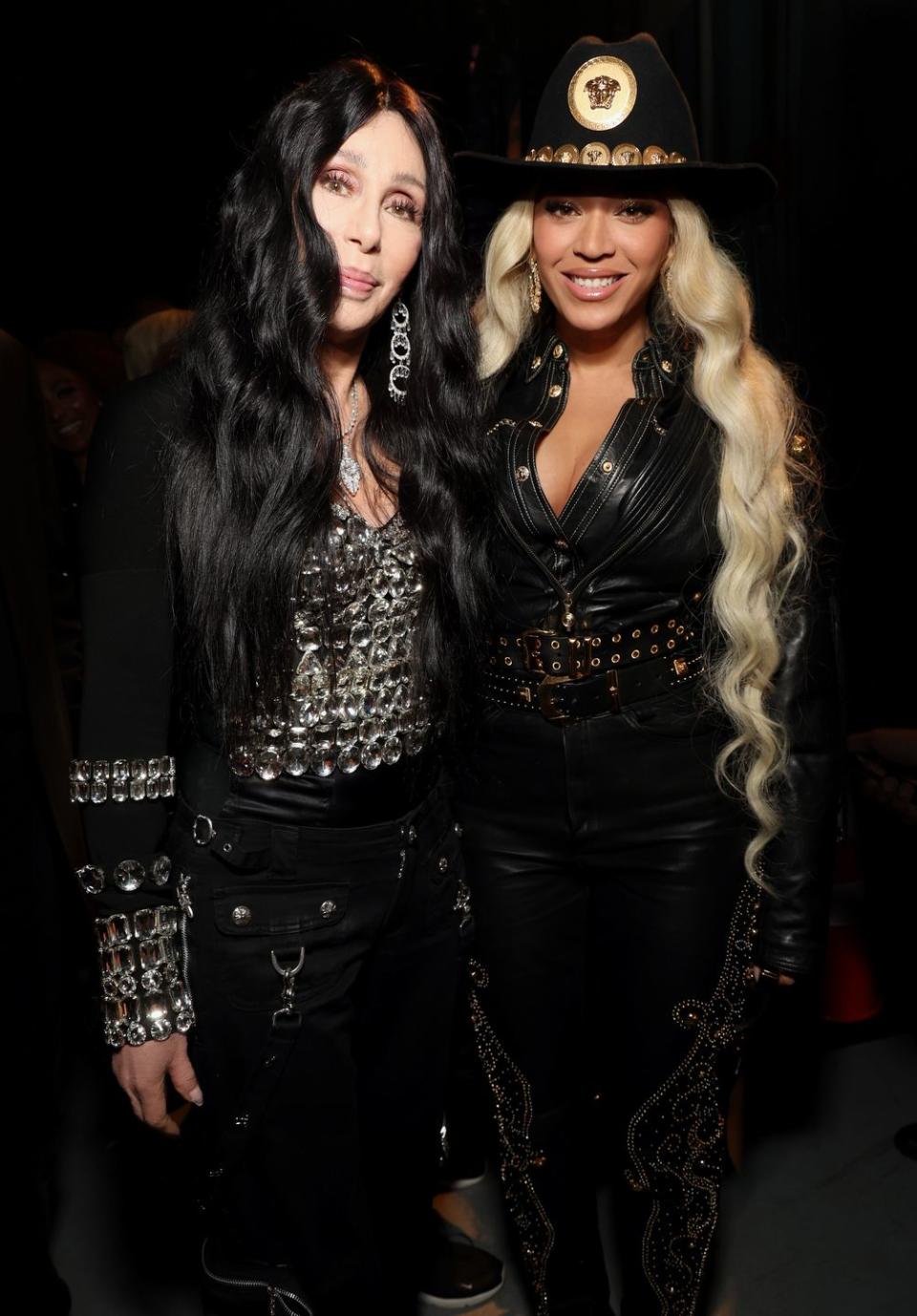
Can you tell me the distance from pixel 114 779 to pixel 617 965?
3.39 ft

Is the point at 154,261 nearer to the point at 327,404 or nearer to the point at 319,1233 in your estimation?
the point at 327,404

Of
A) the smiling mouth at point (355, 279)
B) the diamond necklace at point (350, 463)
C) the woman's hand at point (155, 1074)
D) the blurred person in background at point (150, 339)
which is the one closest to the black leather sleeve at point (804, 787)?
the diamond necklace at point (350, 463)

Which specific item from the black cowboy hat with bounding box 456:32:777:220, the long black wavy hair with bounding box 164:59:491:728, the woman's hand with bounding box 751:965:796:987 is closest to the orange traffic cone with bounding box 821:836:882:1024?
the woman's hand with bounding box 751:965:796:987

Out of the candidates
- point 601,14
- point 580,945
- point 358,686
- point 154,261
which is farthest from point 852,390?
point 154,261

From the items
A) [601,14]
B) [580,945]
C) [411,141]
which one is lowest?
[580,945]

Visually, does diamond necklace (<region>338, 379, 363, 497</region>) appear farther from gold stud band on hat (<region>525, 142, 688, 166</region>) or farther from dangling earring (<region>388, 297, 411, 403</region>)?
gold stud band on hat (<region>525, 142, 688, 166</region>)

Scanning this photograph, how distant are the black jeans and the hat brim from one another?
42.7 inches

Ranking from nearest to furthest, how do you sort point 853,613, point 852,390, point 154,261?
point 852,390 → point 853,613 → point 154,261

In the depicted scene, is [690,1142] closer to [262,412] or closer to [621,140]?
[262,412]

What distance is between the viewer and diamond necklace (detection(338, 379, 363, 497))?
1914 mm

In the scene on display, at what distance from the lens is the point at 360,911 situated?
6.18ft

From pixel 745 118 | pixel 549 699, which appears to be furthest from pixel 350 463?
pixel 745 118

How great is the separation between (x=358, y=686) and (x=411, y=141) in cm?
83

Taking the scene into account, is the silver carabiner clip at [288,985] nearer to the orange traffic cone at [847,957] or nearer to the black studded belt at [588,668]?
the black studded belt at [588,668]
